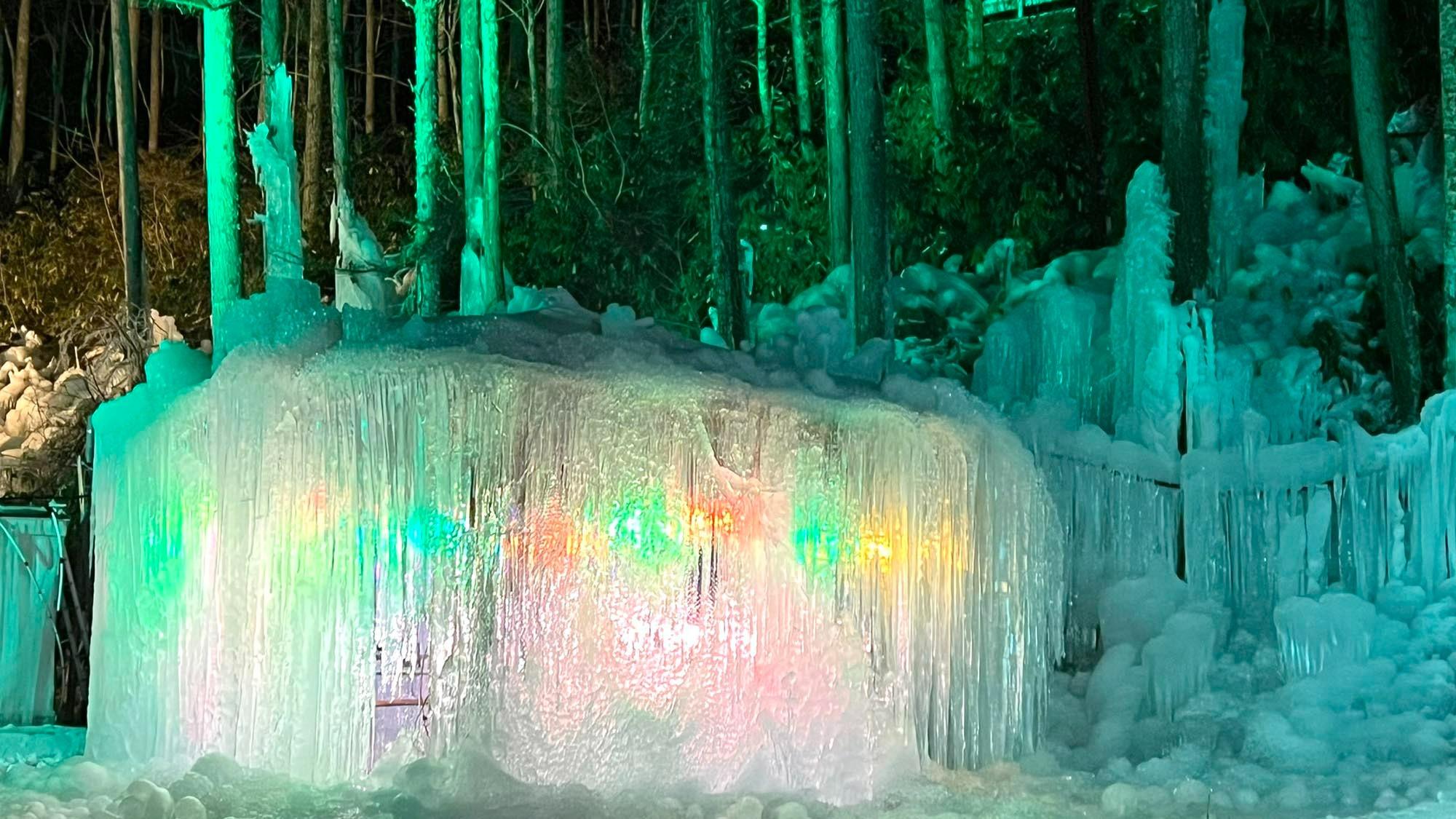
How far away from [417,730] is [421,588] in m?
0.79

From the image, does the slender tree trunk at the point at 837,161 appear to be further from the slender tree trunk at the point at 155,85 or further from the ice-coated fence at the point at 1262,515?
the slender tree trunk at the point at 155,85

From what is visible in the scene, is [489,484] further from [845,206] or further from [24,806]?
[845,206]

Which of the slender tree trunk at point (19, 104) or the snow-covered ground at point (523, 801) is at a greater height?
the slender tree trunk at point (19, 104)

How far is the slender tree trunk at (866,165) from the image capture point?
48.8ft

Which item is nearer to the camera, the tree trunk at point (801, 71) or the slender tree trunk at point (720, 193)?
the slender tree trunk at point (720, 193)

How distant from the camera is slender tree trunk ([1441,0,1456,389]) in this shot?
14.0m

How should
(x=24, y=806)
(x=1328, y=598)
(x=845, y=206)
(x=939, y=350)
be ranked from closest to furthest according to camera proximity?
(x=24, y=806), (x=1328, y=598), (x=939, y=350), (x=845, y=206)

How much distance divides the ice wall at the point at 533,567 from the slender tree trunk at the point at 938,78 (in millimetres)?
10864

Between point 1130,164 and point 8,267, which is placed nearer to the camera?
point 1130,164

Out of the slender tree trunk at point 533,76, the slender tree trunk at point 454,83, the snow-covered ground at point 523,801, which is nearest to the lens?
the snow-covered ground at point 523,801

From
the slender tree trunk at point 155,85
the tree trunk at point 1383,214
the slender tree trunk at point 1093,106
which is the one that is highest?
the slender tree trunk at point 155,85

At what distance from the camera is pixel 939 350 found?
15.7 m

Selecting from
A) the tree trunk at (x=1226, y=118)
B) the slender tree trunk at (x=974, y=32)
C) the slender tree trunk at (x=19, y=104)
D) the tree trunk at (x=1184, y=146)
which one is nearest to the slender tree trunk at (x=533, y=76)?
the slender tree trunk at (x=974, y=32)

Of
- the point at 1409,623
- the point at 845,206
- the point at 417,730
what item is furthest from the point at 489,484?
the point at 845,206
